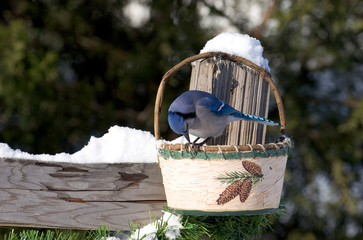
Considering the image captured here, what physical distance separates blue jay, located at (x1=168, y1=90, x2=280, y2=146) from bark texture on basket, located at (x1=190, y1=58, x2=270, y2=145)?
15cm

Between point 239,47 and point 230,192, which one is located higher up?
point 239,47

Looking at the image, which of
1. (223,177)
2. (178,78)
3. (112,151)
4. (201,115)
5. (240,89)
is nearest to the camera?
(223,177)

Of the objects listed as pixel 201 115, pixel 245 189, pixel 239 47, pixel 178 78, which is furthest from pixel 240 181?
pixel 178 78

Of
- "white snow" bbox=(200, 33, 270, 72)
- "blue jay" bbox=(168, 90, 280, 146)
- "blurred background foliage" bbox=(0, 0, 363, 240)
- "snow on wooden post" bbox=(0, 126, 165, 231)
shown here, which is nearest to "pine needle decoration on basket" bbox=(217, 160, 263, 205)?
"blue jay" bbox=(168, 90, 280, 146)

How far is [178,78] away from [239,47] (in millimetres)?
1340

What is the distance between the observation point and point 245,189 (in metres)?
1.50

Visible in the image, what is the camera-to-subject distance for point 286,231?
352cm

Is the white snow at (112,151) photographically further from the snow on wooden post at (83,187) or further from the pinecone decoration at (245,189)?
the pinecone decoration at (245,189)

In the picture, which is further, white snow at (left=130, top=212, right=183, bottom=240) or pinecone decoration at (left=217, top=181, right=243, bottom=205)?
white snow at (left=130, top=212, right=183, bottom=240)

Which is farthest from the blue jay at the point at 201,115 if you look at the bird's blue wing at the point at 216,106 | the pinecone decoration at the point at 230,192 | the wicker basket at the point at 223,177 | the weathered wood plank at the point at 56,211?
the weathered wood plank at the point at 56,211

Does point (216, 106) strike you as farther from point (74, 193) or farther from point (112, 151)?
point (74, 193)

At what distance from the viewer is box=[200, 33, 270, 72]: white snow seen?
185 centimetres

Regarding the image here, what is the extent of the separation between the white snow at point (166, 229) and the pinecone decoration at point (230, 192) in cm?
27

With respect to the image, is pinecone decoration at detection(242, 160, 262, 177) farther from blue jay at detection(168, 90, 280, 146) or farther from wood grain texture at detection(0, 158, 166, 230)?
wood grain texture at detection(0, 158, 166, 230)
